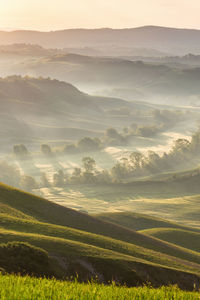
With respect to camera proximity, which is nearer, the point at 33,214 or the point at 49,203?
the point at 33,214

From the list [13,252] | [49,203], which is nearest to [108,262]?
[13,252]

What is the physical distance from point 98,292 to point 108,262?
30.8 m

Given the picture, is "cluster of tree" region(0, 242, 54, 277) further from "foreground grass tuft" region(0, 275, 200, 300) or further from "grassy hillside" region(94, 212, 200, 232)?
"grassy hillside" region(94, 212, 200, 232)

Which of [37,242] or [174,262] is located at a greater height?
[37,242]

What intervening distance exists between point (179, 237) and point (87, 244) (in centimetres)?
7097

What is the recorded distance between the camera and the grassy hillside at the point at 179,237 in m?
124

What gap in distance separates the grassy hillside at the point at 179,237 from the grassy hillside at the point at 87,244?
32000mm

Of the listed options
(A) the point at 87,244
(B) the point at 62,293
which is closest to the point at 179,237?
(A) the point at 87,244

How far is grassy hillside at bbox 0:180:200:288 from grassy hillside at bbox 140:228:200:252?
3200 cm

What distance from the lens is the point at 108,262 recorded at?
50406 mm

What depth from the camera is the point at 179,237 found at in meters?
128

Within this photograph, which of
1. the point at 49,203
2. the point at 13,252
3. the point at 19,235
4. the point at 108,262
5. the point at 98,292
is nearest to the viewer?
the point at 98,292

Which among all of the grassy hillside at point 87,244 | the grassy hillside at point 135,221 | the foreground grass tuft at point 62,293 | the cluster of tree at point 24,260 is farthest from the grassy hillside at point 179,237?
the foreground grass tuft at point 62,293

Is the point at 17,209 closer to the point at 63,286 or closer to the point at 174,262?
the point at 174,262
